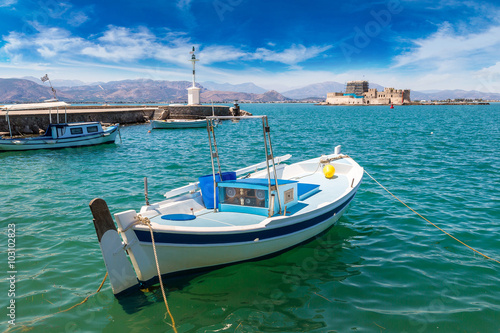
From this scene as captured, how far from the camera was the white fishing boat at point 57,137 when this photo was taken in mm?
24969

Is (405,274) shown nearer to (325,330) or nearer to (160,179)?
(325,330)

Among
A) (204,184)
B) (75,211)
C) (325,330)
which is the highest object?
(204,184)

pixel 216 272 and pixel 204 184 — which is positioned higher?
pixel 204 184

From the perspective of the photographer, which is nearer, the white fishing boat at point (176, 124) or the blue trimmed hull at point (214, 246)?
the blue trimmed hull at point (214, 246)

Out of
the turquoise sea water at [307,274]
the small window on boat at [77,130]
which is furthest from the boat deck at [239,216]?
the small window on boat at [77,130]

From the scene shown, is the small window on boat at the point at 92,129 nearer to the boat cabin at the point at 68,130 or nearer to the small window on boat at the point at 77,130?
the boat cabin at the point at 68,130

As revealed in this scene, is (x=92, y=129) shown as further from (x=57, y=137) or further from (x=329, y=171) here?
(x=329, y=171)

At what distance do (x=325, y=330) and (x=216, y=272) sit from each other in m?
2.98

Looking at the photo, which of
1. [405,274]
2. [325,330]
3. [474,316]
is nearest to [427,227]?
[405,274]

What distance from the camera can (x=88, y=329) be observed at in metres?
5.88

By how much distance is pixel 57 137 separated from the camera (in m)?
26.5

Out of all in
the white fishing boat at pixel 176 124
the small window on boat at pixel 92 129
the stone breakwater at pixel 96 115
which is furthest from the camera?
the white fishing boat at pixel 176 124

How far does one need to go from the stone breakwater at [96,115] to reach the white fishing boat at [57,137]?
3035 mm

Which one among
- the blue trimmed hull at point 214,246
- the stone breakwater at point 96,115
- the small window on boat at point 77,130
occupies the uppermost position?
the stone breakwater at point 96,115
